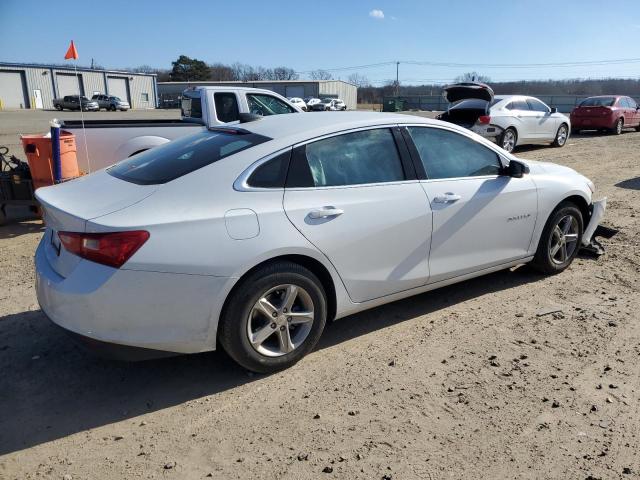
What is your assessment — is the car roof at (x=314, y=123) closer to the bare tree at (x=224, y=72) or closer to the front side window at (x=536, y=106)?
the front side window at (x=536, y=106)

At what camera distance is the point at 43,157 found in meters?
6.62

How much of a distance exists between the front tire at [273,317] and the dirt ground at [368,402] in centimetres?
16

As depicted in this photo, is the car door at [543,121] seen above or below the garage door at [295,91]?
below

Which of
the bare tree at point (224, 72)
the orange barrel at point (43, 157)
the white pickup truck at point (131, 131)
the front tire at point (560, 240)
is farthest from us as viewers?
the bare tree at point (224, 72)

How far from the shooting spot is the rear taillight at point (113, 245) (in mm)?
2758

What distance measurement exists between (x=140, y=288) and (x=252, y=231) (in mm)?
708

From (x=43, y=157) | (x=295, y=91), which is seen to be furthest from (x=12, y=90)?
(x=43, y=157)

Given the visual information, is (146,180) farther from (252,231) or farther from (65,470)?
(65,470)

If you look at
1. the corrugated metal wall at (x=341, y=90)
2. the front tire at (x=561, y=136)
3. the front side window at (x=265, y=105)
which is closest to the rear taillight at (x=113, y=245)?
the front side window at (x=265, y=105)

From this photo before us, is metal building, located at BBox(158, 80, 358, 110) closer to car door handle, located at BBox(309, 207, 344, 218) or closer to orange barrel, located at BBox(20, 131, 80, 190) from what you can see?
orange barrel, located at BBox(20, 131, 80, 190)

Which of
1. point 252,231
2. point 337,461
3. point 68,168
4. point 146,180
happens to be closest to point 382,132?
point 252,231

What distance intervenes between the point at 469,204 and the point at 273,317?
187 cm

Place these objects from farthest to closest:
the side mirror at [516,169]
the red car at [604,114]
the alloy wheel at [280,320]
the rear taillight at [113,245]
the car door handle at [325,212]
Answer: the red car at [604,114], the side mirror at [516,169], the car door handle at [325,212], the alloy wheel at [280,320], the rear taillight at [113,245]

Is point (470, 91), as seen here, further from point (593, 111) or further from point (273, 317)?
point (273, 317)
